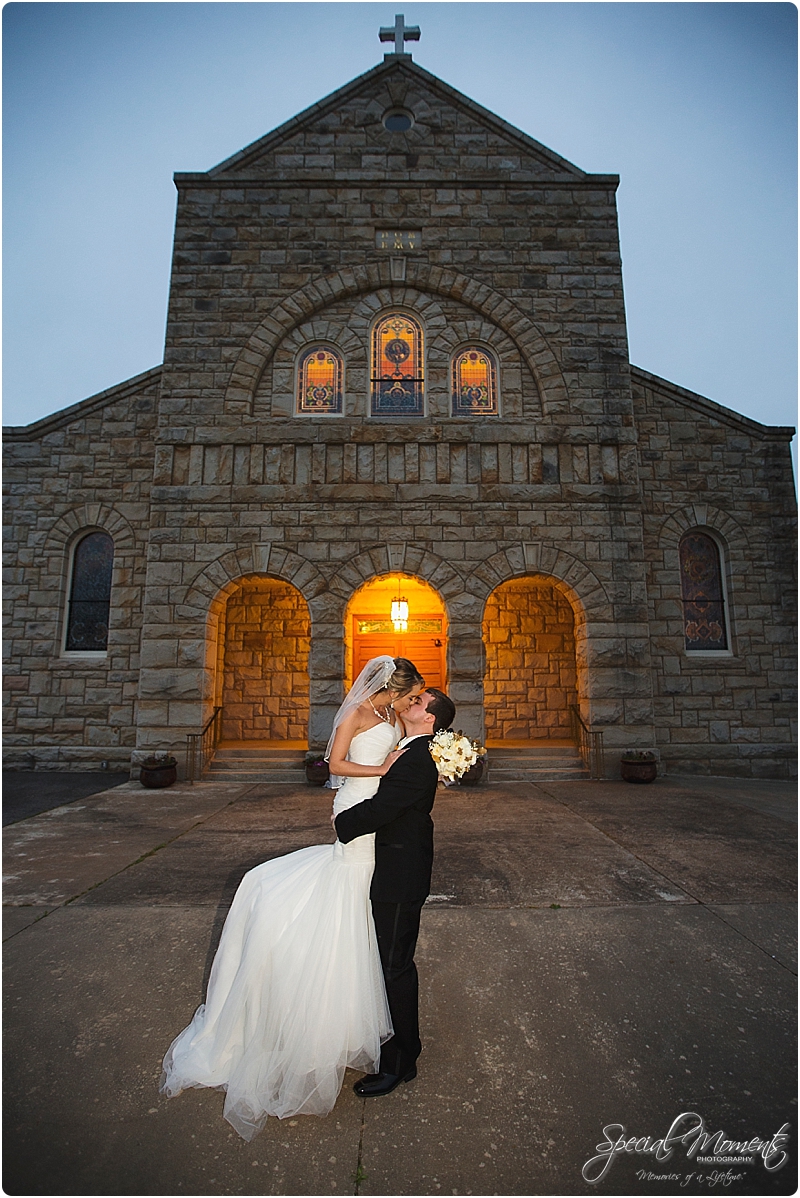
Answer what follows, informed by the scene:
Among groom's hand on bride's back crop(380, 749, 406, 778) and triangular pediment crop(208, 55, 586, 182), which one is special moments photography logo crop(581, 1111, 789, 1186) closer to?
groom's hand on bride's back crop(380, 749, 406, 778)

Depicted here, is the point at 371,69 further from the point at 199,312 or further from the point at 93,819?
the point at 93,819

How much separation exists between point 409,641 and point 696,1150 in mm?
10382

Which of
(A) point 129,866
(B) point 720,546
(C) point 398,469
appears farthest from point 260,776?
(B) point 720,546

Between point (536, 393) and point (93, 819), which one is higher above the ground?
point (536, 393)

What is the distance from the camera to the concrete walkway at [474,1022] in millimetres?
1969

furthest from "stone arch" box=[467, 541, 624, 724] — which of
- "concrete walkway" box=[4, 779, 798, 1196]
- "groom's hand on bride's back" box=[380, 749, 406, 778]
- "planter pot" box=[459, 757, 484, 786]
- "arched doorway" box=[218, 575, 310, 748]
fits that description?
"groom's hand on bride's back" box=[380, 749, 406, 778]

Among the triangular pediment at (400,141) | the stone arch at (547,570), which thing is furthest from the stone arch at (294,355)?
the stone arch at (547,570)

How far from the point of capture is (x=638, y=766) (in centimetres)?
882

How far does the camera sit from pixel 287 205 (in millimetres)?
10688

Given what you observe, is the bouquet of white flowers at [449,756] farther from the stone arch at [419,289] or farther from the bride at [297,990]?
the stone arch at [419,289]

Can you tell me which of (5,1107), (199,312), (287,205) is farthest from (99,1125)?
(287,205)

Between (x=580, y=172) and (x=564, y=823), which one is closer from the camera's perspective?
(x=564, y=823)

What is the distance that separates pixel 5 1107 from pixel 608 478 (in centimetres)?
1021

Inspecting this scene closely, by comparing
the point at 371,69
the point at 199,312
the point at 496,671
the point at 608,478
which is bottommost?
the point at 496,671
